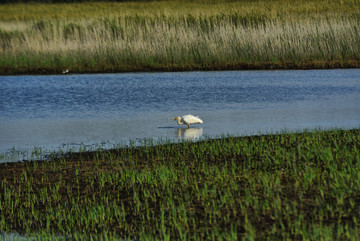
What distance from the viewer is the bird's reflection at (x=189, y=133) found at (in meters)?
12.8

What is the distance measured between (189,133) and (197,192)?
15.2 ft

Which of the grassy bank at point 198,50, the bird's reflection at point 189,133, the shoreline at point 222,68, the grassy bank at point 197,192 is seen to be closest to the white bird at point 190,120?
the bird's reflection at point 189,133

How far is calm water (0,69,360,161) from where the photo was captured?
13.4 meters

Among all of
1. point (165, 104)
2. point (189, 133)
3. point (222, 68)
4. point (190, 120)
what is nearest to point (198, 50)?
point (222, 68)

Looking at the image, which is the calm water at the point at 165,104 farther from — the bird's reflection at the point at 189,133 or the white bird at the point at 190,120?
the white bird at the point at 190,120

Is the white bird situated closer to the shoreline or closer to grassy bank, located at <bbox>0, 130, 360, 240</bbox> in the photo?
grassy bank, located at <bbox>0, 130, 360, 240</bbox>

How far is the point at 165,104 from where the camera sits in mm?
17484

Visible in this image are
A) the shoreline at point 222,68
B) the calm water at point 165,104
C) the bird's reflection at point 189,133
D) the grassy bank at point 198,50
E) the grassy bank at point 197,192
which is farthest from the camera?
the grassy bank at point 198,50

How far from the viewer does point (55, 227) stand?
7.72 metres

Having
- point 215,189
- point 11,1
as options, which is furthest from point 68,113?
point 11,1

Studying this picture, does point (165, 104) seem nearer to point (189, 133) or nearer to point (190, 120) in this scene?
point (190, 120)

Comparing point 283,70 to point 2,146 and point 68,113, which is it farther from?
point 2,146

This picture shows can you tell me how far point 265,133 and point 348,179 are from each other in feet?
13.5

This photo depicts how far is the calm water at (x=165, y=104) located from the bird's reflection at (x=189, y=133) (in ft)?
0.06
